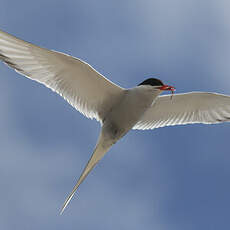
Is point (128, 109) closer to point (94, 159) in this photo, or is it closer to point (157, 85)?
point (157, 85)

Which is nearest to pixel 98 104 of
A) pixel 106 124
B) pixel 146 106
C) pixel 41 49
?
pixel 106 124

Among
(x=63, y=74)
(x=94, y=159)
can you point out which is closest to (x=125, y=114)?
(x=94, y=159)

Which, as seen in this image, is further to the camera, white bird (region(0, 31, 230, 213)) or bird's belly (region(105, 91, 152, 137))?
bird's belly (region(105, 91, 152, 137))

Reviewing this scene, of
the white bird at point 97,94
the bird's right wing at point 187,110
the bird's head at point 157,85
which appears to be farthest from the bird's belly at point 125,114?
the bird's right wing at point 187,110

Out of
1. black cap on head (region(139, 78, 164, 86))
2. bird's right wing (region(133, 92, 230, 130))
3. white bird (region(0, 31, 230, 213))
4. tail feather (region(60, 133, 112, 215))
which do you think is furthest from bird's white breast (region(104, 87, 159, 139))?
bird's right wing (region(133, 92, 230, 130))

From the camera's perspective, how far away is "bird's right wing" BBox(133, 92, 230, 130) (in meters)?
7.62

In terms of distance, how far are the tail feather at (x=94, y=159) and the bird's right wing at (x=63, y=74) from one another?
478mm

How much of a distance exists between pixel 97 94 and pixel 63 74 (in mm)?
677

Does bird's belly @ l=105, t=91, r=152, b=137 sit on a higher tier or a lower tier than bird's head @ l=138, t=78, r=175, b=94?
lower

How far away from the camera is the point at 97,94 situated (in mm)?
7168

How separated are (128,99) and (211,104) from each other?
1751mm

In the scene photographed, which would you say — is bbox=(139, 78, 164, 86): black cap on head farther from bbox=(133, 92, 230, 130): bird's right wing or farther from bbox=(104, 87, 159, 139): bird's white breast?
bbox=(133, 92, 230, 130): bird's right wing

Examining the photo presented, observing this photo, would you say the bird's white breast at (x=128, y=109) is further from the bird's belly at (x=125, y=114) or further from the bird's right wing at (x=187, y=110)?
the bird's right wing at (x=187, y=110)

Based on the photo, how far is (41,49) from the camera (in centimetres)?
635
